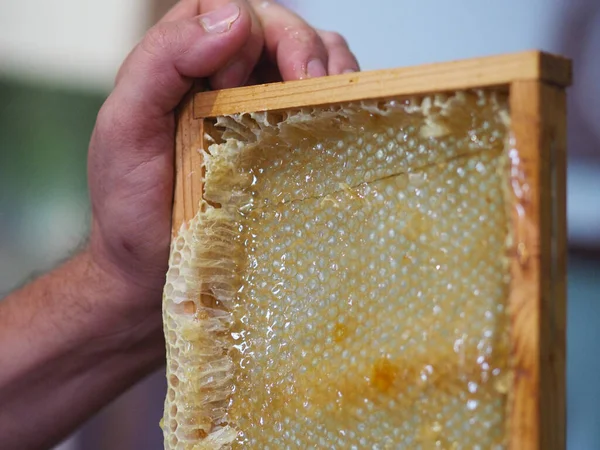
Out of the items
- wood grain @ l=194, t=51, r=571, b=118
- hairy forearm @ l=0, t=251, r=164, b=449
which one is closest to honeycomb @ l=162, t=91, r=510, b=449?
wood grain @ l=194, t=51, r=571, b=118

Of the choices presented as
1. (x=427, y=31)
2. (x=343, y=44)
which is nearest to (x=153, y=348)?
(x=343, y=44)

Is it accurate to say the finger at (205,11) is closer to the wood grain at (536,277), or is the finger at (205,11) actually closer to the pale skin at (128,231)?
the pale skin at (128,231)

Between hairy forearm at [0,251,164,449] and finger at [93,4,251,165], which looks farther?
hairy forearm at [0,251,164,449]

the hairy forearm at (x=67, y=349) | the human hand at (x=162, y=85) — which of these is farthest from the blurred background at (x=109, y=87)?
the human hand at (x=162, y=85)

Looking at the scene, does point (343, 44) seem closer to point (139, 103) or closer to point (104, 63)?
point (139, 103)

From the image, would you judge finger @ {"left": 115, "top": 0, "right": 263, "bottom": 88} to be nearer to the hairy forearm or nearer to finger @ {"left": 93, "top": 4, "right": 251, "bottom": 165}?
finger @ {"left": 93, "top": 4, "right": 251, "bottom": 165}

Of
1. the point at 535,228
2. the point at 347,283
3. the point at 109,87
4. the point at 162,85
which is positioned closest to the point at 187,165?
the point at 162,85

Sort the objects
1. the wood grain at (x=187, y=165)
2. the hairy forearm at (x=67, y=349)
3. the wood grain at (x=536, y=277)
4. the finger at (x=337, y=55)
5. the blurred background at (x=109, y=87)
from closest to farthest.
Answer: the wood grain at (x=536, y=277)
the wood grain at (x=187, y=165)
the finger at (x=337, y=55)
the hairy forearm at (x=67, y=349)
the blurred background at (x=109, y=87)
